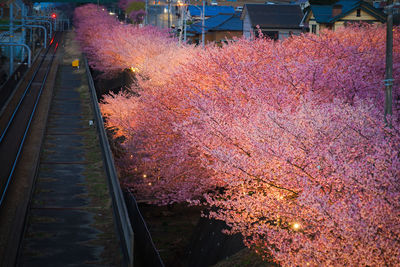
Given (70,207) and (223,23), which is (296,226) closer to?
(70,207)

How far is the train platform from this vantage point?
15.1m

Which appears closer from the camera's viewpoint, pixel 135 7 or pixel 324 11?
pixel 324 11

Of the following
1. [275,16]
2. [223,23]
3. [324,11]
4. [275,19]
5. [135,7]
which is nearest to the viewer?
[324,11]

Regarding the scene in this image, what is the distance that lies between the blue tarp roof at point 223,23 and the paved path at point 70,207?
35.4 metres

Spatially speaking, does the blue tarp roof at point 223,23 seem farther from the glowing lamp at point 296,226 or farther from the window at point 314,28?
the glowing lamp at point 296,226

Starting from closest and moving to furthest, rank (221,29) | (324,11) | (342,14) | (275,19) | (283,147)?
(283,147), (342,14), (324,11), (275,19), (221,29)

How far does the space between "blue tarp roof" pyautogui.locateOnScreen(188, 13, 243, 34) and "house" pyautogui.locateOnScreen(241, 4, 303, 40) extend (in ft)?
16.5

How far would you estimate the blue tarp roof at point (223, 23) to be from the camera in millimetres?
64625

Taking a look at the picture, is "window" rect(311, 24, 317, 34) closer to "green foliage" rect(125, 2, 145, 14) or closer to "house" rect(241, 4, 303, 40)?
"house" rect(241, 4, 303, 40)

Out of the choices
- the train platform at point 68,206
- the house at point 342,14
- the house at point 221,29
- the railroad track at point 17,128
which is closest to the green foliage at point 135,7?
the house at point 221,29

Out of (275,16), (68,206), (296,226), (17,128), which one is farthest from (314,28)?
(296,226)

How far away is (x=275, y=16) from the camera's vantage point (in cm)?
5853

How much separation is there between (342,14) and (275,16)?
15.9 meters

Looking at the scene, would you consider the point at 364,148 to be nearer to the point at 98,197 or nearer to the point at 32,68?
the point at 98,197
